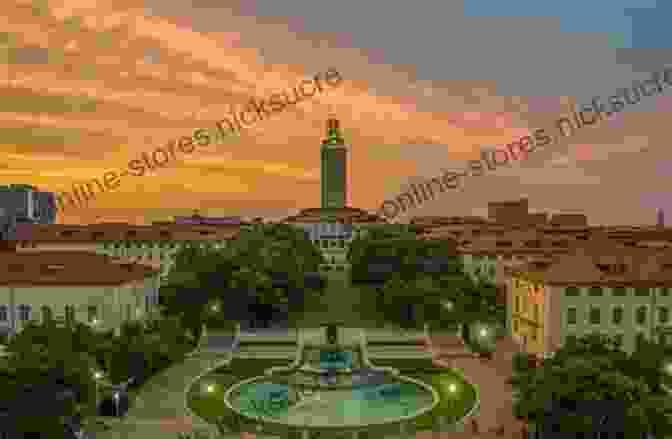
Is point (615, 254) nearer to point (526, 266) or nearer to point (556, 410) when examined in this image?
point (526, 266)

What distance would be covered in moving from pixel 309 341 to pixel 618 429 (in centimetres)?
2599

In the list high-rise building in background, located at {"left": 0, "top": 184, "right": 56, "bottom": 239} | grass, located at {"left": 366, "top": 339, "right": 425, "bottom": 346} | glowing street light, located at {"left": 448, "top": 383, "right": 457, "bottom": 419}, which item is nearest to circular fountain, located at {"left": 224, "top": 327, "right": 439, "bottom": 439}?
glowing street light, located at {"left": 448, "top": 383, "right": 457, "bottom": 419}

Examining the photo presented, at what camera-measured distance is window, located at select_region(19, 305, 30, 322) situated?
39812mm

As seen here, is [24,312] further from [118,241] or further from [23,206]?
[23,206]

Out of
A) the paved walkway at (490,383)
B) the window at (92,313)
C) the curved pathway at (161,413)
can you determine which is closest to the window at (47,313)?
the window at (92,313)

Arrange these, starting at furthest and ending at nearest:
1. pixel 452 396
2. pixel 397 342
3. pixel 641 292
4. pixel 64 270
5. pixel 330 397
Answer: pixel 397 342
pixel 64 270
pixel 641 292
pixel 330 397
pixel 452 396

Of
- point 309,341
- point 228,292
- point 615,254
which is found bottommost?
point 309,341

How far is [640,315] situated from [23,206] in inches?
4282

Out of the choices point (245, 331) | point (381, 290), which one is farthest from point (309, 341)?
point (381, 290)

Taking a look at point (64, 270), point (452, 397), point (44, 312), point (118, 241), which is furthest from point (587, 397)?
point (118, 241)

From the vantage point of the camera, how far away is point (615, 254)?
4253cm

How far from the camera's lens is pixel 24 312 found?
39.9 meters

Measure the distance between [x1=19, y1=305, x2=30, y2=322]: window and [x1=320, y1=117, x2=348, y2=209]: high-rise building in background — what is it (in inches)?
3814

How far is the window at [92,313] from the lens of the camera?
3966 cm
